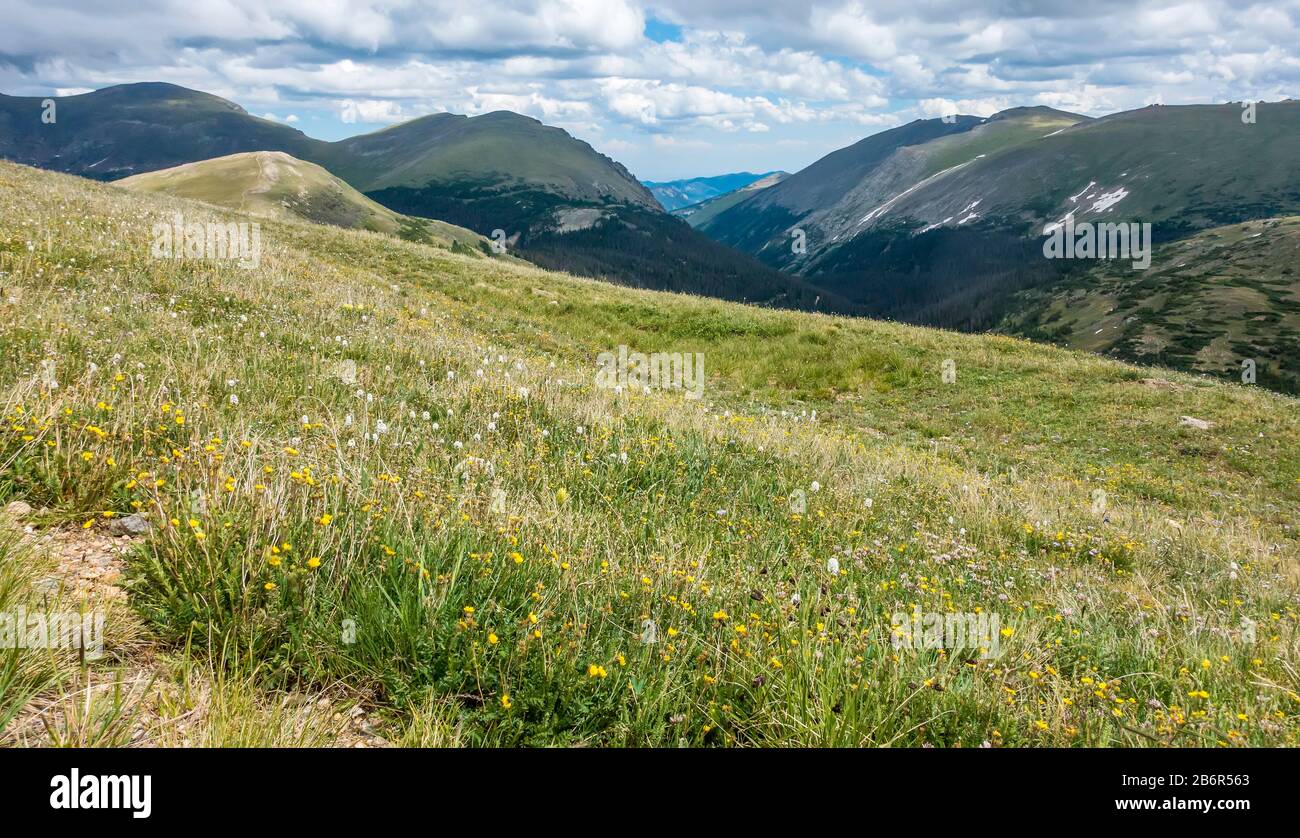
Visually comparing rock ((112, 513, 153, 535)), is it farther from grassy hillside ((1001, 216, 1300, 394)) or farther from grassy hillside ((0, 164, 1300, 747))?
grassy hillside ((1001, 216, 1300, 394))

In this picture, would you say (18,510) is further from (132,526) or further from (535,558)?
(535,558)

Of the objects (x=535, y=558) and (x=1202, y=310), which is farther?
(x=1202, y=310)

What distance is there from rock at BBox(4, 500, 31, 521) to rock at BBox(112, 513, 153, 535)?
15.9 inches

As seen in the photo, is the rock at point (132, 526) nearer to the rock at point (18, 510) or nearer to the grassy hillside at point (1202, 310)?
the rock at point (18, 510)

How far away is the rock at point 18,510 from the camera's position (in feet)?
11.7

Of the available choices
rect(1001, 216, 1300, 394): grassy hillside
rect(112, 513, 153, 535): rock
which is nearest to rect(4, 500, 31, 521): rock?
rect(112, 513, 153, 535): rock

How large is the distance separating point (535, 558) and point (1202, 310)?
185m

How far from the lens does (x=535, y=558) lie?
415 centimetres

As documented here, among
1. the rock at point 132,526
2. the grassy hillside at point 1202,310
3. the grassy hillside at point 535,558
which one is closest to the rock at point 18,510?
the grassy hillside at point 535,558

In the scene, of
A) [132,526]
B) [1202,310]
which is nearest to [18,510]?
[132,526]
